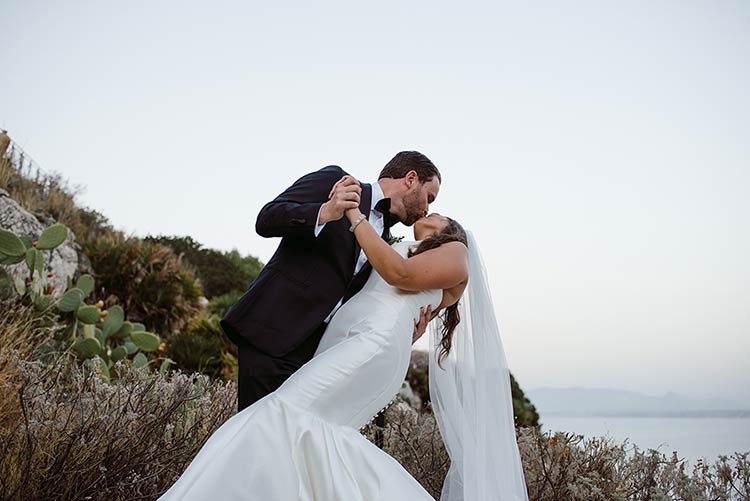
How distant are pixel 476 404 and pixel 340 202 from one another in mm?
1473

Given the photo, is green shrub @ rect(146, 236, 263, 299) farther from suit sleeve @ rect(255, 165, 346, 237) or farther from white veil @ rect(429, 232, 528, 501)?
suit sleeve @ rect(255, 165, 346, 237)

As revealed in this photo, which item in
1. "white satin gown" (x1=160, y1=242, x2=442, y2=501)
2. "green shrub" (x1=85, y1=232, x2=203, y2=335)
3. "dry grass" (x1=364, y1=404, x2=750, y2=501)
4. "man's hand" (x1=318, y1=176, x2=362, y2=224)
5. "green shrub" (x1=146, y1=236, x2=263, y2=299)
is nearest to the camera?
"white satin gown" (x1=160, y1=242, x2=442, y2=501)

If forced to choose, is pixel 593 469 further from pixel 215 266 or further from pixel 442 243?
pixel 215 266

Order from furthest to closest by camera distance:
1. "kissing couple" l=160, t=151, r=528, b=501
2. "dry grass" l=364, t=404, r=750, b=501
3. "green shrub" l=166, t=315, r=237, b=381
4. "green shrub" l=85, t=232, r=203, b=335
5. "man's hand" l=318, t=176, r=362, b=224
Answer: "green shrub" l=85, t=232, r=203, b=335
"green shrub" l=166, t=315, r=237, b=381
"dry grass" l=364, t=404, r=750, b=501
"man's hand" l=318, t=176, r=362, b=224
"kissing couple" l=160, t=151, r=528, b=501

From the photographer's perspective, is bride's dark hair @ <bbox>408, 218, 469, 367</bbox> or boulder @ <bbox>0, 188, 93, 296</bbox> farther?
boulder @ <bbox>0, 188, 93, 296</bbox>

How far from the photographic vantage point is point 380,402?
10.1ft

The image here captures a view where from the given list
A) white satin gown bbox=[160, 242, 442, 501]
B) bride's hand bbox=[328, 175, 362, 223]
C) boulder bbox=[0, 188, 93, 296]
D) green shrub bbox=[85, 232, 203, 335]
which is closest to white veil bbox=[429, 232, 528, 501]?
white satin gown bbox=[160, 242, 442, 501]

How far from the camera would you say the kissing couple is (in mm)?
2637

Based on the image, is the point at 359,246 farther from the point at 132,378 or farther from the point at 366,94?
the point at 366,94

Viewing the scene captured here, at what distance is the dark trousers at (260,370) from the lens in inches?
125

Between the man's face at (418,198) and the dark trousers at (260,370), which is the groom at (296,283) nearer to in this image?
the dark trousers at (260,370)

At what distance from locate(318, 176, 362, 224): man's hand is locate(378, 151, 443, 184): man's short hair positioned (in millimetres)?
598

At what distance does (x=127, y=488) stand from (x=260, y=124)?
23.5 ft

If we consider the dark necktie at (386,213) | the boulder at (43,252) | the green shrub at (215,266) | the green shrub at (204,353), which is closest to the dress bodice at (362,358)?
the dark necktie at (386,213)
